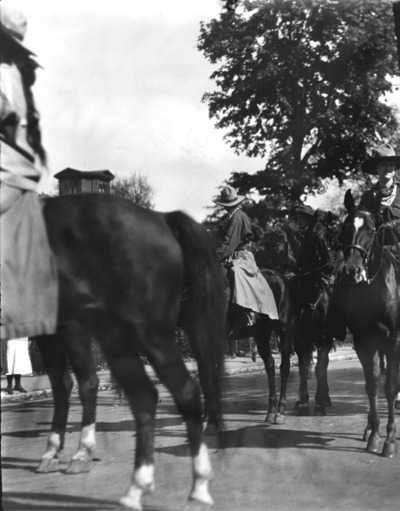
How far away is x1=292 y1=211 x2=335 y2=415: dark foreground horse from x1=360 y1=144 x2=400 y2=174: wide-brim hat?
7.97ft

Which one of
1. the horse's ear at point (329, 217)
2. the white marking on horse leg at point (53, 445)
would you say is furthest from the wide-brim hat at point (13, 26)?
the horse's ear at point (329, 217)

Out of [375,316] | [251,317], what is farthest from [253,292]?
[375,316]

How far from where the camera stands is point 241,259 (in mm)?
5758

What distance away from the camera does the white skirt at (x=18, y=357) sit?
361 centimetres

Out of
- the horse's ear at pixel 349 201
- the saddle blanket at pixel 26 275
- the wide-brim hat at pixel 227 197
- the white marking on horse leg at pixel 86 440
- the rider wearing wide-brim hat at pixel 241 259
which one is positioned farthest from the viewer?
the horse's ear at pixel 349 201

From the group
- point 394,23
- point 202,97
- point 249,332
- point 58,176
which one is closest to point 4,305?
point 58,176

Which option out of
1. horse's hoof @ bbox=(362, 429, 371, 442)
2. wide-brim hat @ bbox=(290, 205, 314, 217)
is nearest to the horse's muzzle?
wide-brim hat @ bbox=(290, 205, 314, 217)

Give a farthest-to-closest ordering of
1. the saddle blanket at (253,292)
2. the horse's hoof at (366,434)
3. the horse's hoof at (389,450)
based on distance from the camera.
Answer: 1. the saddle blanket at (253,292)
2. the horse's hoof at (366,434)
3. the horse's hoof at (389,450)

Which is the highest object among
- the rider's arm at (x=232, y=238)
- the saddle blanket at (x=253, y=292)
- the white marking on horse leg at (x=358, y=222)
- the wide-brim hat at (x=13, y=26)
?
the wide-brim hat at (x=13, y=26)

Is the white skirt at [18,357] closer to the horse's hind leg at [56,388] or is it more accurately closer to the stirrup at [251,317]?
the horse's hind leg at [56,388]

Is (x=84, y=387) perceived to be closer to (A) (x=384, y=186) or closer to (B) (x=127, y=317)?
(B) (x=127, y=317)

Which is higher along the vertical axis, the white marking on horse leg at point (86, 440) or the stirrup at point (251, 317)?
the stirrup at point (251, 317)

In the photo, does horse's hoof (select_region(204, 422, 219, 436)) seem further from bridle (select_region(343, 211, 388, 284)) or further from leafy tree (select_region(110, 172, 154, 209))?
bridle (select_region(343, 211, 388, 284))

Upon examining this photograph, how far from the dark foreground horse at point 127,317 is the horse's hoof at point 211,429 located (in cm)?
7
